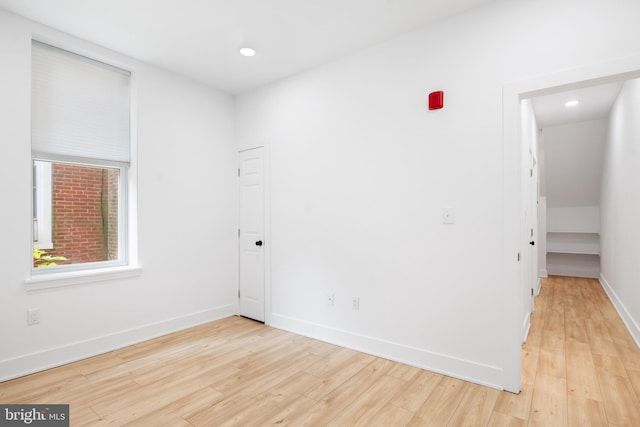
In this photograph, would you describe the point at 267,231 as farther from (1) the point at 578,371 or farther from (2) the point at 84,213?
(1) the point at 578,371

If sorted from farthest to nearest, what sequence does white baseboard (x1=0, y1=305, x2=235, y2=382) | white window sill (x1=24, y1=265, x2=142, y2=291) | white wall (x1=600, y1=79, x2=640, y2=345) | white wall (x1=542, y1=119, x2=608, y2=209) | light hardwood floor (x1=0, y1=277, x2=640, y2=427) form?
white wall (x1=542, y1=119, x2=608, y2=209), white wall (x1=600, y1=79, x2=640, y2=345), white window sill (x1=24, y1=265, x2=142, y2=291), white baseboard (x1=0, y1=305, x2=235, y2=382), light hardwood floor (x1=0, y1=277, x2=640, y2=427)

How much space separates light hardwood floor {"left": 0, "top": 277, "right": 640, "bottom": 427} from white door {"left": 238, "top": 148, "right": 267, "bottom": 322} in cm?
73

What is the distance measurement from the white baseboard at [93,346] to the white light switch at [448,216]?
2968 millimetres

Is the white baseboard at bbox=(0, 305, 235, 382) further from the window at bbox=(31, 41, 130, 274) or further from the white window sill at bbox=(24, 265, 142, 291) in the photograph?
the window at bbox=(31, 41, 130, 274)

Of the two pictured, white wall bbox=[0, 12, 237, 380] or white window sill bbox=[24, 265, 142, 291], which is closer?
white wall bbox=[0, 12, 237, 380]

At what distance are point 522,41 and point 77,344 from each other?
14.4 ft

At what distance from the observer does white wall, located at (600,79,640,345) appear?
350 cm

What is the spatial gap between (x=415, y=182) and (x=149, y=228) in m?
2.77

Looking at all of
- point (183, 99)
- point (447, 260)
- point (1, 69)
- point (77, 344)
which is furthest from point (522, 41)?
point (77, 344)

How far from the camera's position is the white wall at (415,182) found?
96.2 inches

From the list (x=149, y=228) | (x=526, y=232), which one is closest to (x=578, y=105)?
(x=526, y=232)

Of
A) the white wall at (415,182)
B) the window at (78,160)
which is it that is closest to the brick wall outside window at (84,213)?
the window at (78,160)

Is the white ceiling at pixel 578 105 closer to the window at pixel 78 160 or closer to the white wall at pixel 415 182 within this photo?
the white wall at pixel 415 182

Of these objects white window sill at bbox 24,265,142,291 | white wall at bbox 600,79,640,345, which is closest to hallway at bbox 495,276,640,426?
white wall at bbox 600,79,640,345
